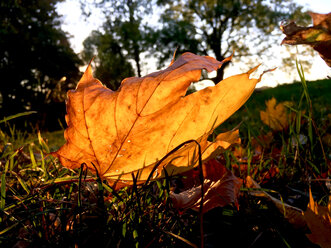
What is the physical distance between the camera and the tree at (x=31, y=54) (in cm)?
1747

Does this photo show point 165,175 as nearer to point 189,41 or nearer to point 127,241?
point 127,241

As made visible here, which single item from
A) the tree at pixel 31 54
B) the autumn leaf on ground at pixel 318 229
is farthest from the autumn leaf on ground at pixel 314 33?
the tree at pixel 31 54

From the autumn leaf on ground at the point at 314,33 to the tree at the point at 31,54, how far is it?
17.9 metres

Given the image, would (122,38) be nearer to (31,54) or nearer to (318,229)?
(31,54)

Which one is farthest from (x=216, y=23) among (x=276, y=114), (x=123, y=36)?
(x=276, y=114)

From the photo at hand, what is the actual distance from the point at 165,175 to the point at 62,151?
0.22m

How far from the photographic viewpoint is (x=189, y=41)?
79.7 feet

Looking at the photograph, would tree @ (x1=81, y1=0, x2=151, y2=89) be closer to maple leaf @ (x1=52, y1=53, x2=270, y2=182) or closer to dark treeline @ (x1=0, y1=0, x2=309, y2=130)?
dark treeline @ (x1=0, y1=0, x2=309, y2=130)

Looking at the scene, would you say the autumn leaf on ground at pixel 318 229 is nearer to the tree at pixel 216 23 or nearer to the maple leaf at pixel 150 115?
the maple leaf at pixel 150 115

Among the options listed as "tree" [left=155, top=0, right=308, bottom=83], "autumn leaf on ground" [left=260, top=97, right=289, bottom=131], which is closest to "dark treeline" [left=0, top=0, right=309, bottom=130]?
"tree" [left=155, top=0, right=308, bottom=83]

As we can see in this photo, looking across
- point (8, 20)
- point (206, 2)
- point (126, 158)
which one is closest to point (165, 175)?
point (126, 158)

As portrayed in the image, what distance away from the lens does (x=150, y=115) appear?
58cm

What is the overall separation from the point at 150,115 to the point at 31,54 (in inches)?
803

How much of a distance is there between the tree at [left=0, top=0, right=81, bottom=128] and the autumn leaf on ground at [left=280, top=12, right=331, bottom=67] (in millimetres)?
17885
